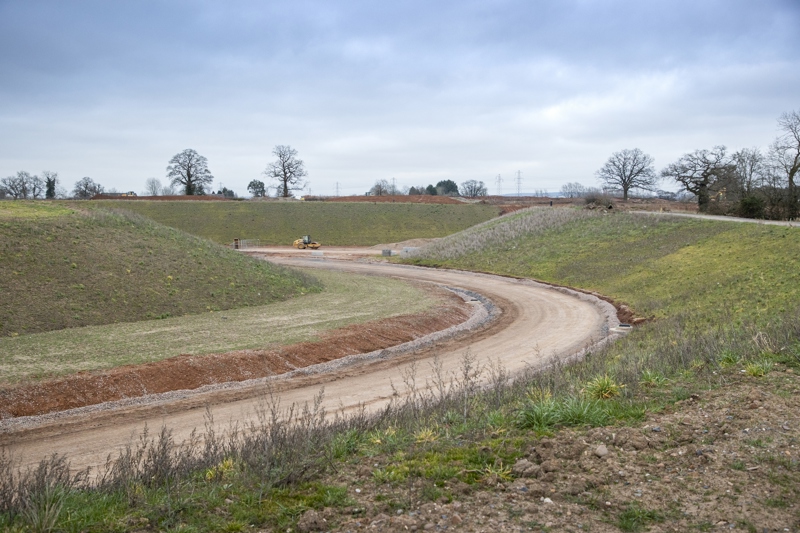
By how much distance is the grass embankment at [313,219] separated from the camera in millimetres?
71750

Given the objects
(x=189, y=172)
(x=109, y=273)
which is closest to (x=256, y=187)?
(x=189, y=172)

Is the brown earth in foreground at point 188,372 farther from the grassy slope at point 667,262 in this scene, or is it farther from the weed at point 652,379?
the grassy slope at point 667,262

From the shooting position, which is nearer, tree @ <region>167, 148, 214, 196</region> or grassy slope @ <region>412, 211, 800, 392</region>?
grassy slope @ <region>412, 211, 800, 392</region>

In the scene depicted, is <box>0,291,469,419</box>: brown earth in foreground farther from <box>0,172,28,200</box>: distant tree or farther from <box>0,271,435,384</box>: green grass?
<box>0,172,28,200</box>: distant tree

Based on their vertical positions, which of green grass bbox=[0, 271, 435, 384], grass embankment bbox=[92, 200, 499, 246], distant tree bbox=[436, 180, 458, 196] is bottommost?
green grass bbox=[0, 271, 435, 384]

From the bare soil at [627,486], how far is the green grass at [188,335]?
37.9 feet

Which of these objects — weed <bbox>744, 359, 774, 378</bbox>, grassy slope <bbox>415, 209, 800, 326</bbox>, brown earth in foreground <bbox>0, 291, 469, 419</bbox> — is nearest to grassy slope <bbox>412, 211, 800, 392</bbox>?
grassy slope <bbox>415, 209, 800, 326</bbox>

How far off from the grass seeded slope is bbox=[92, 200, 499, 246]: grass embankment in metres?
38.8

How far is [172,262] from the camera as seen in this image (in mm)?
27656

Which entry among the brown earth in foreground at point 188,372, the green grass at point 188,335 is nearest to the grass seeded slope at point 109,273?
the green grass at point 188,335

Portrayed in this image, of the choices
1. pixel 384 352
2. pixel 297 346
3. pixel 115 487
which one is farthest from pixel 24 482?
pixel 384 352

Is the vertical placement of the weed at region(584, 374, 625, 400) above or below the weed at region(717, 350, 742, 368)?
below

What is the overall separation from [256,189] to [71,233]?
105m

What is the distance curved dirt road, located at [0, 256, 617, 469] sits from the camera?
11.6 metres
